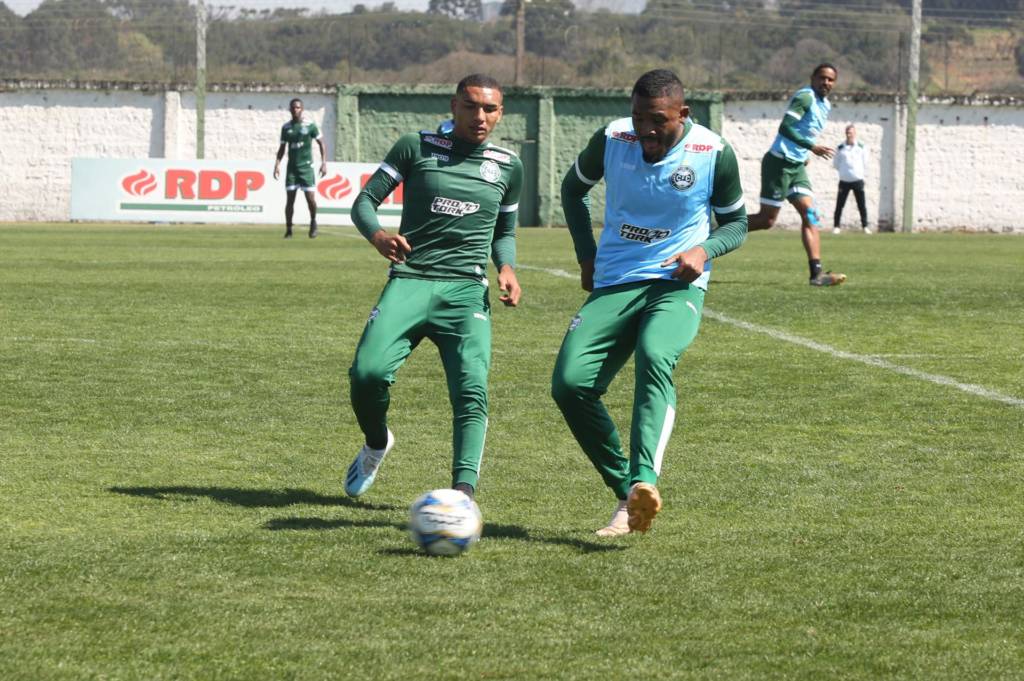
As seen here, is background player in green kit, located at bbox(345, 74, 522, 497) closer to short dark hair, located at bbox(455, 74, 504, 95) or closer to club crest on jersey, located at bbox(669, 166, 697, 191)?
short dark hair, located at bbox(455, 74, 504, 95)

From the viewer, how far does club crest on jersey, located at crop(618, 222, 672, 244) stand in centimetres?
639

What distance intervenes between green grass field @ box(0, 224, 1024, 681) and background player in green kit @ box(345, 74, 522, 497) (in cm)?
47

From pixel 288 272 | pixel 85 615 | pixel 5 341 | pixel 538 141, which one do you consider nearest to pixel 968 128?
pixel 538 141

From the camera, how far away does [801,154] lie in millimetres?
16469

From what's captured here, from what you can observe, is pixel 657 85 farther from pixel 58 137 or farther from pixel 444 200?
pixel 58 137

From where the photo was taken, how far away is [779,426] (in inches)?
336

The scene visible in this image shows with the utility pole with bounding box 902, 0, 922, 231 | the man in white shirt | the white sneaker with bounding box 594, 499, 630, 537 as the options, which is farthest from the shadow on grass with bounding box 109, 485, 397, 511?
the utility pole with bounding box 902, 0, 922, 231

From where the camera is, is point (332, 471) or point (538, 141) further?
point (538, 141)

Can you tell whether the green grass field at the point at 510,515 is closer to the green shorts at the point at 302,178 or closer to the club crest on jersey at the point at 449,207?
the club crest on jersey at the point at 449,207

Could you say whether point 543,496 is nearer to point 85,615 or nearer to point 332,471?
point 332,471

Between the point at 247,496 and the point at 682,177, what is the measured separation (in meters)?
2.21

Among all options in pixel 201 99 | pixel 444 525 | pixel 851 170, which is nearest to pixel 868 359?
pixel 444 525

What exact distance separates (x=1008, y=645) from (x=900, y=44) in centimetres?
3787

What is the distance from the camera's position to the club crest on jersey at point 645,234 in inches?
252
